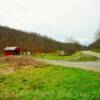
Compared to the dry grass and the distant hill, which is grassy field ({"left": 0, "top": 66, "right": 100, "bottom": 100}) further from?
the distant hill

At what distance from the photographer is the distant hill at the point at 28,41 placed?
130125mm

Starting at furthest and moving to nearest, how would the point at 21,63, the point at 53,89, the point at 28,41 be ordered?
the point at 28,41 < the point at 21,63 < the point at 53,89

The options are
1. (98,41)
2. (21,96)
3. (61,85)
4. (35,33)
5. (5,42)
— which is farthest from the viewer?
(35,33)

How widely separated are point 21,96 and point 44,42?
133m

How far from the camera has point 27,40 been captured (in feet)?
472

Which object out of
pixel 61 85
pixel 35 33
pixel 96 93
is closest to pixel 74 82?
pixel 61 85

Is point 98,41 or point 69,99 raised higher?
point 98,41

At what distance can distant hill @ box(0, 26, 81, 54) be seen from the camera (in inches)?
5123

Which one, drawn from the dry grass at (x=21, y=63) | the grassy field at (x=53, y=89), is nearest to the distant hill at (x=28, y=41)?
the dry grass at (x=21, y=63)

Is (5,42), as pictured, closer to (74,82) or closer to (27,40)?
(27,40)

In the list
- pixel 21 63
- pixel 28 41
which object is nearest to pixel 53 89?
pixel 21 63

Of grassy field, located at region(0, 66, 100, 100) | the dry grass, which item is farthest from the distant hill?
grassy field, located at region(0, 66, 100, 100)

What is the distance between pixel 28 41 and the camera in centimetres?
14188

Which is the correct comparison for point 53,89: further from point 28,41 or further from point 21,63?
point 28,41
